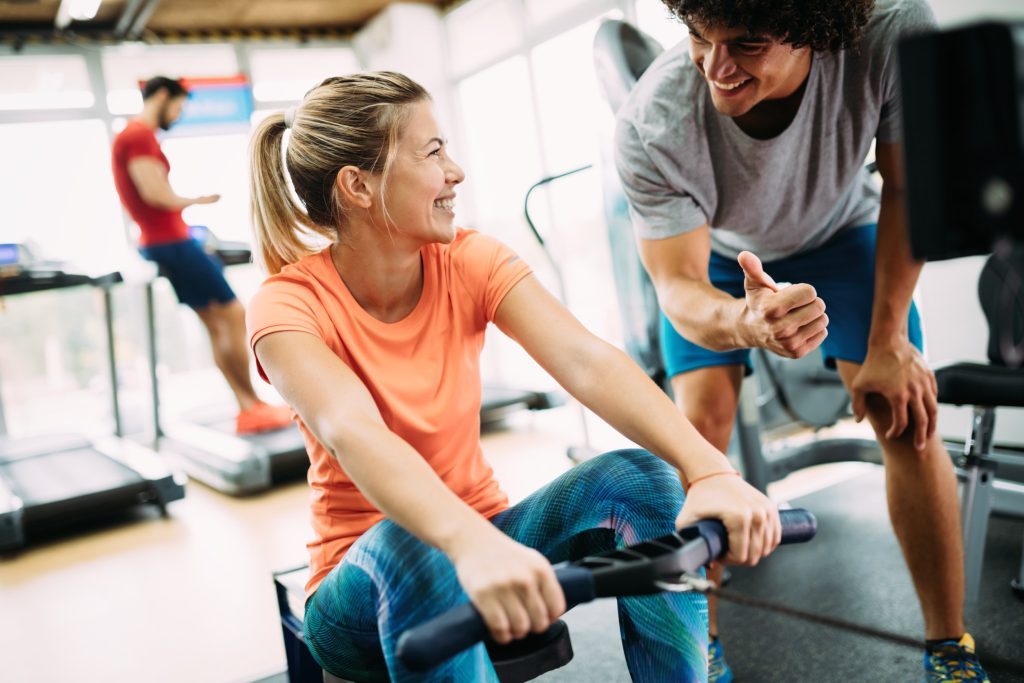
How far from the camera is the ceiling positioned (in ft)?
20.0

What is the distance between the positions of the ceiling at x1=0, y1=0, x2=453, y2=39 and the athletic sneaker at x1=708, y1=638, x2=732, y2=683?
19.5 ft

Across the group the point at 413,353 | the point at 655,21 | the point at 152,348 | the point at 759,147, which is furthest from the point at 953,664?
the point at 152,348

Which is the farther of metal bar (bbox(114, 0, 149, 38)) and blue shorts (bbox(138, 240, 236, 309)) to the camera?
metal bar (bbox(114, 0, 149, 38))

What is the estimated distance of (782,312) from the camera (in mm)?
1184

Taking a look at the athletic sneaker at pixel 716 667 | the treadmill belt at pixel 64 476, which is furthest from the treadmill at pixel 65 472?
the athletic sneaker at pixel 716 667

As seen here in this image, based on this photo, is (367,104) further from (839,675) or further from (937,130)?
(839,675)

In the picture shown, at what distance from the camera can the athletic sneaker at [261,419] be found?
4.50 m

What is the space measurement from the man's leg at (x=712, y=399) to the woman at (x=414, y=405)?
0.56 m

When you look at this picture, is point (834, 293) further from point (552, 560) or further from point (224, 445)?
point (224, 445)

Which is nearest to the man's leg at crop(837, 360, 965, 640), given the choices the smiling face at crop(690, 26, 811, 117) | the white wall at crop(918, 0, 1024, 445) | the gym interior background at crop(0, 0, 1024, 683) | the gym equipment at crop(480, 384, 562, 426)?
the smiling face at crop(690, 26, 811, 117)

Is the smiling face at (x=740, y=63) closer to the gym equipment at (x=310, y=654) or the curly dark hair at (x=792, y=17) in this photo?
the curly dark hair at (x=792, y=17)

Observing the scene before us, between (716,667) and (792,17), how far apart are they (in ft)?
3.97

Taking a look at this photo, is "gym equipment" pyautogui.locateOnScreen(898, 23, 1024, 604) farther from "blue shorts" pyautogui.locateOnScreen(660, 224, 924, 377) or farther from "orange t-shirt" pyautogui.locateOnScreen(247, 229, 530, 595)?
"blue shorts" pyautogui.locateOnScreen(660, 224, 924, 377)

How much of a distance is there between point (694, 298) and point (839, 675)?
2.74 feet
